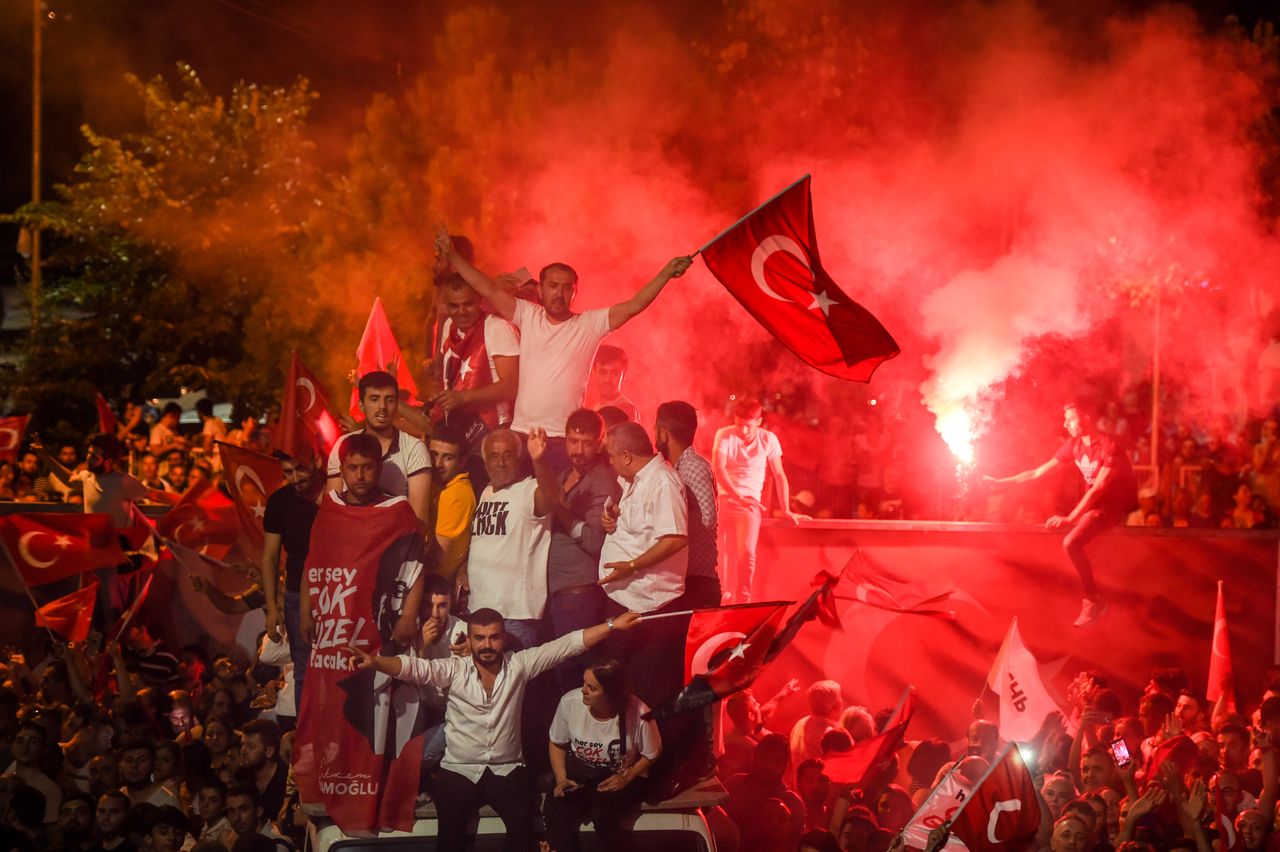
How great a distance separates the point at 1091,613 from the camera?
397 inches

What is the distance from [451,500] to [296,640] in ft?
2.95

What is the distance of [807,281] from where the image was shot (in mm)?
6898

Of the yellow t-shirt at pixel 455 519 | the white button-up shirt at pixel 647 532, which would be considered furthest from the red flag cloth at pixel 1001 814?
the yellow t-shirt at pixel 455 519

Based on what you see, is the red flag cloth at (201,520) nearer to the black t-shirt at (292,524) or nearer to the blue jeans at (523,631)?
the black t-shirt at (292,524)

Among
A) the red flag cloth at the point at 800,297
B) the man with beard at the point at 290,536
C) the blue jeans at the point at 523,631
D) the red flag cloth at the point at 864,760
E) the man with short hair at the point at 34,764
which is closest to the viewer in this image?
the blue jeans at the point at 523,631

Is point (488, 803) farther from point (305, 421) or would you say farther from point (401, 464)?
point (305, 421)

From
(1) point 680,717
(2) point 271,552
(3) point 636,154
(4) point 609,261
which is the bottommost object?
(1) point 680,717

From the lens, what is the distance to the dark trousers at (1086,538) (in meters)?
10.1

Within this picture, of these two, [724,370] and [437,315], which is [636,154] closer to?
[724,370]

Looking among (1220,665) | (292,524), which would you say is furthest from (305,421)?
(1220,665)

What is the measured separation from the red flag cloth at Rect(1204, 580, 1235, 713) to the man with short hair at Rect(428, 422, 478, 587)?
5281mm

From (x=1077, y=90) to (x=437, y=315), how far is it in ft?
25.1

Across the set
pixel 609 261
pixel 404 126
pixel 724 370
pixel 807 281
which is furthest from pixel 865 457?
pixel 404 126

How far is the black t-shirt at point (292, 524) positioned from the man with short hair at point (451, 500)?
661mm
